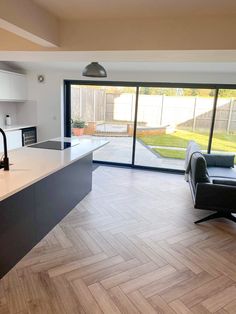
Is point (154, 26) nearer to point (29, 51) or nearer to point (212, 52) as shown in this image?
point (212, 52)

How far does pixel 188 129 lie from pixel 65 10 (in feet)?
13.7

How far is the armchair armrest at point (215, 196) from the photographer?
321 centimetres

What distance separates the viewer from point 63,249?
109 inches

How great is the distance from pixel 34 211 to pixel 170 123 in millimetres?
4168

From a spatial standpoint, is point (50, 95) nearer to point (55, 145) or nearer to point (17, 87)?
point (17, 87)

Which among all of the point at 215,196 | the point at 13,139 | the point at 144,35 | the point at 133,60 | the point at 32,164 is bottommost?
the point at 215,196

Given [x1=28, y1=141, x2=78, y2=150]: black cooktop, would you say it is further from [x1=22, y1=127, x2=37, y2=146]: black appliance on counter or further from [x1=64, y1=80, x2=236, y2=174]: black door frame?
[x1=64, y1=80, x2=236, y2=174]: black door frame

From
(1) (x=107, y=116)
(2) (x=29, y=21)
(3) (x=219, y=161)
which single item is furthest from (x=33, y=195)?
(1) (x=107, y=116)

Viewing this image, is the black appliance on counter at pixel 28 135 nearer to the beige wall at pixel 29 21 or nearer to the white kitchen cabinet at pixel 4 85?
the white kitchen cabinet at pixel 4 85

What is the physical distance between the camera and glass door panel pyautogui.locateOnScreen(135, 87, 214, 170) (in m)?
5.64

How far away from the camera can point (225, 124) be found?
5504mm

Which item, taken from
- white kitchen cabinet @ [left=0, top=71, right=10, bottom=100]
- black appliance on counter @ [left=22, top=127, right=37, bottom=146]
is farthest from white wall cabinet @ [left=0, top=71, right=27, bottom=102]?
black appliance on counter @ [left=22, top=127, right=37, bottom=146]

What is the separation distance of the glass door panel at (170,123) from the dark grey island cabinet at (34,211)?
8.84 feet

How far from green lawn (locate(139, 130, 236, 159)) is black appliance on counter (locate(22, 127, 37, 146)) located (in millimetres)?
2674
